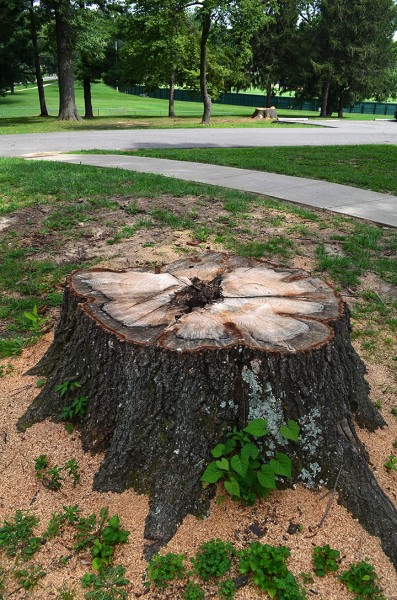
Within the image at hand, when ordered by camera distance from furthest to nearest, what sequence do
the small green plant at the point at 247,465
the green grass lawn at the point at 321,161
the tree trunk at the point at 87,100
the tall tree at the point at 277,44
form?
the tall tree at the point at 277,44
the tree trunk at the point at 87,100
the green grass lawn at the point at 321,161
the small green plant at the point at 247,465

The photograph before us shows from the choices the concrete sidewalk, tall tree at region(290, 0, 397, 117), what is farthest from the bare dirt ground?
tall tree at region(290, 0, 397, 117)

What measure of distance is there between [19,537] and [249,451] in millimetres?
1088

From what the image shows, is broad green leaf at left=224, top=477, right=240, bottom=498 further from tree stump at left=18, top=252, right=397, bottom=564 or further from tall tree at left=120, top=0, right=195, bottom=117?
tall tree at left=120, top=0, right=195, bottom=117

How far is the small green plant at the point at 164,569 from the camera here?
2.05m

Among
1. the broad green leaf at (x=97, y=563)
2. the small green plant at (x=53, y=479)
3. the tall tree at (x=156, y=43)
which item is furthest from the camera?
the tall tree at (x=156, y=43)

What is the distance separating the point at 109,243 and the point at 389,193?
17.4 feet

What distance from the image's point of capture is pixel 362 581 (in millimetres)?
2045

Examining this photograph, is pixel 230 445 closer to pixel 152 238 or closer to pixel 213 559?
pixel 213 559

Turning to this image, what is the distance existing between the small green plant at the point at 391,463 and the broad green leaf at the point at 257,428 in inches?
35.9

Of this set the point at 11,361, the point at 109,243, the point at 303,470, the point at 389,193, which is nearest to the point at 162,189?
the point at 109,243

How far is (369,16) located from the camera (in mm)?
35812

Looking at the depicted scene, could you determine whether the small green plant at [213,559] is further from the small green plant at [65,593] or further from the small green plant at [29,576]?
the small green plant at [29,576]

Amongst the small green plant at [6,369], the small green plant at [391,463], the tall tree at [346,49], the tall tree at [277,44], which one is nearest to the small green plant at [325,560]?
the small green plant at [391,463]

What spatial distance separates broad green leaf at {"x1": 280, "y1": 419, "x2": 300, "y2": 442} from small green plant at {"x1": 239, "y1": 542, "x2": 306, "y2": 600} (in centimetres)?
45
